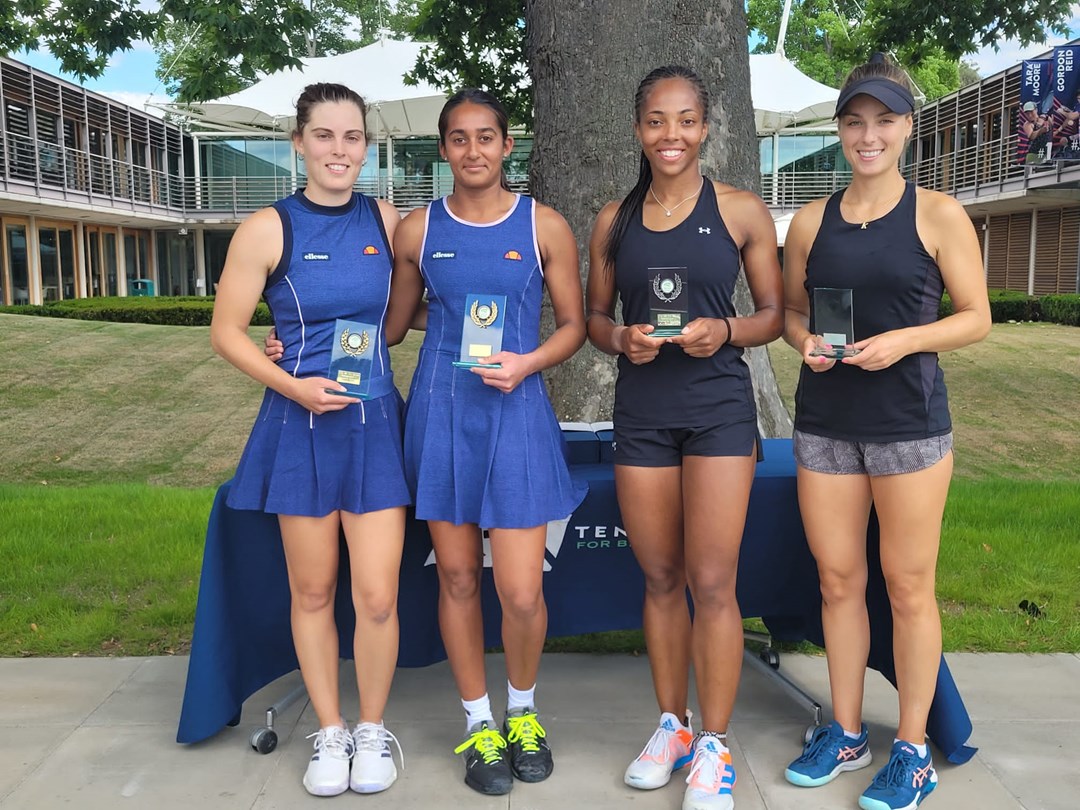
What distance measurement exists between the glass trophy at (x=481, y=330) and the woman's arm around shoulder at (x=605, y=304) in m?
0.35

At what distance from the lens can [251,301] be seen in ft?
10.1

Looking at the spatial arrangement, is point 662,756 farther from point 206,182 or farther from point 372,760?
point 206,182

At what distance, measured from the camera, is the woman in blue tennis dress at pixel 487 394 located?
312cm

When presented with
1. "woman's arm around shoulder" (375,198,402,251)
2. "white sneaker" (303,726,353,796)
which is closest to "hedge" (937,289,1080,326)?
"woman's arm around shoulder" (375,198,402,251)

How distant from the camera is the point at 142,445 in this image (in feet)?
35.0

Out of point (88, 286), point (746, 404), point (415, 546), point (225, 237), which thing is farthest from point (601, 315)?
point (225, 237)

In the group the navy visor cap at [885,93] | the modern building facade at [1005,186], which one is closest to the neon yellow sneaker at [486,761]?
the navy visor cap at [885,93]

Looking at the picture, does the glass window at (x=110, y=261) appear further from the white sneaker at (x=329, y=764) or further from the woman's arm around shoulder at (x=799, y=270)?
the woman's arm around shoulder at (x=799, y=270)

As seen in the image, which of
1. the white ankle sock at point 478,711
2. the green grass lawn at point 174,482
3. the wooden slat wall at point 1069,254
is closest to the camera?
the white ankle sock at point 478,711

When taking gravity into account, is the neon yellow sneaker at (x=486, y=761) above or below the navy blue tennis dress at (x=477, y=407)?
below

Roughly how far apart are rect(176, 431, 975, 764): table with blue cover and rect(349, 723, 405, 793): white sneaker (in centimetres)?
47

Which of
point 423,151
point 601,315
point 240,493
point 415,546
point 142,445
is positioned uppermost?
point 423,151

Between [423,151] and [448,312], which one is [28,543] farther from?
[423,151]

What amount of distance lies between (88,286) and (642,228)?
2982 centimetres
